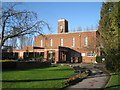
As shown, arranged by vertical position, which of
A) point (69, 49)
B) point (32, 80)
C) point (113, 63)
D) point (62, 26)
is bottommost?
point (32, 80)

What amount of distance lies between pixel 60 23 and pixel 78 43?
13867mm

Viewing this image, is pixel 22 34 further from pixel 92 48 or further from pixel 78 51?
pixel 78 51

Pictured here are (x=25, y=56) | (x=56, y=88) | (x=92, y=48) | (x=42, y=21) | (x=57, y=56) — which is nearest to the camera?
(x=56, y=88)

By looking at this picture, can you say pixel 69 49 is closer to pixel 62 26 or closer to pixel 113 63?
pixel 62 26

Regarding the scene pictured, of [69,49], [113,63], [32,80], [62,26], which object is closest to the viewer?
[32,80]

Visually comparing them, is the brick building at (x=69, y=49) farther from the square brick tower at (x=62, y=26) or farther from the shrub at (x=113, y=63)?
the shrub at (x=113, y=63)

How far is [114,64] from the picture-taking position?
15531mm

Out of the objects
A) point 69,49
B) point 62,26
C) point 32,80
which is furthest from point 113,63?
point 62,26

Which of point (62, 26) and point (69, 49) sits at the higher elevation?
point (62, 26)

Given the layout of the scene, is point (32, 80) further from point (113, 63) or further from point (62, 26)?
point (62, 26)

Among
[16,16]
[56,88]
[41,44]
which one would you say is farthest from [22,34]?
[41,44]

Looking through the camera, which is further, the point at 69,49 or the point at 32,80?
the point at 69,49

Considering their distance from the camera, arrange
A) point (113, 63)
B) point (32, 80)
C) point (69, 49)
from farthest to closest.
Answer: point (69, 49), point (113, 63), point (32, 80)

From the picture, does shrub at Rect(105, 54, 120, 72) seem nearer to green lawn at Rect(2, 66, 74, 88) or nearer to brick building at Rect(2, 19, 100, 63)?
A: green lawn at Rect(2, 66, 74, 88)
